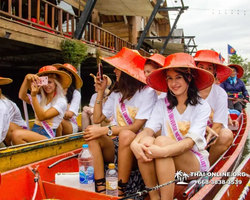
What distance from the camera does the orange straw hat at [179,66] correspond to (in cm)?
218

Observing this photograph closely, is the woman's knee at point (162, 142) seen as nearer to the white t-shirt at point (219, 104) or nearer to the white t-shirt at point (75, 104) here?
the white t-shirt at point (219, 104)

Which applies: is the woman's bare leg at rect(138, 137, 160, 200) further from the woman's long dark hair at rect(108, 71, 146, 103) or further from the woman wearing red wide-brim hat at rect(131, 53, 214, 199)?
the woman's long dark hair at rect(108, 71, 146, 103)

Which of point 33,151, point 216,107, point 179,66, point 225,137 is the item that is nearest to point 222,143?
point 225,137

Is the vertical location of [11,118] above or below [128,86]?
below

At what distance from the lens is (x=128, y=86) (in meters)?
2.69

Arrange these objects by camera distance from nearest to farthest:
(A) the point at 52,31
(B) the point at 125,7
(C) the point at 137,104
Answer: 1. (C) the point at 137,104
2. (A) the point at 52,31
3. (B) the point at 125,7

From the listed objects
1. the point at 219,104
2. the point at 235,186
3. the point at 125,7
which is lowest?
the point at 235,186

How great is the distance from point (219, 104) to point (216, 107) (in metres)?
0.05

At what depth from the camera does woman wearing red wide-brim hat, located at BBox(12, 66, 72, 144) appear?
3.16 m

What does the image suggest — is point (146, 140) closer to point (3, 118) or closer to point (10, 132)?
point (3, 118)

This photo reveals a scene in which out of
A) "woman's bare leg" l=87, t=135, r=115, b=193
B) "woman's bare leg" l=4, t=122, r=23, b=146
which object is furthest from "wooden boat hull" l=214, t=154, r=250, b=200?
"woman's bare leg" l=4, t=122, r=23, b=146

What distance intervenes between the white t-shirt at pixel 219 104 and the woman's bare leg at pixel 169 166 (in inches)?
37.6

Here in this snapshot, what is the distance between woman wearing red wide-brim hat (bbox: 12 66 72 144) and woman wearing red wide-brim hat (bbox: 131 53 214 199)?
1453 millimetres

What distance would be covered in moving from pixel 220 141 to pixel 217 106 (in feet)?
1.38
